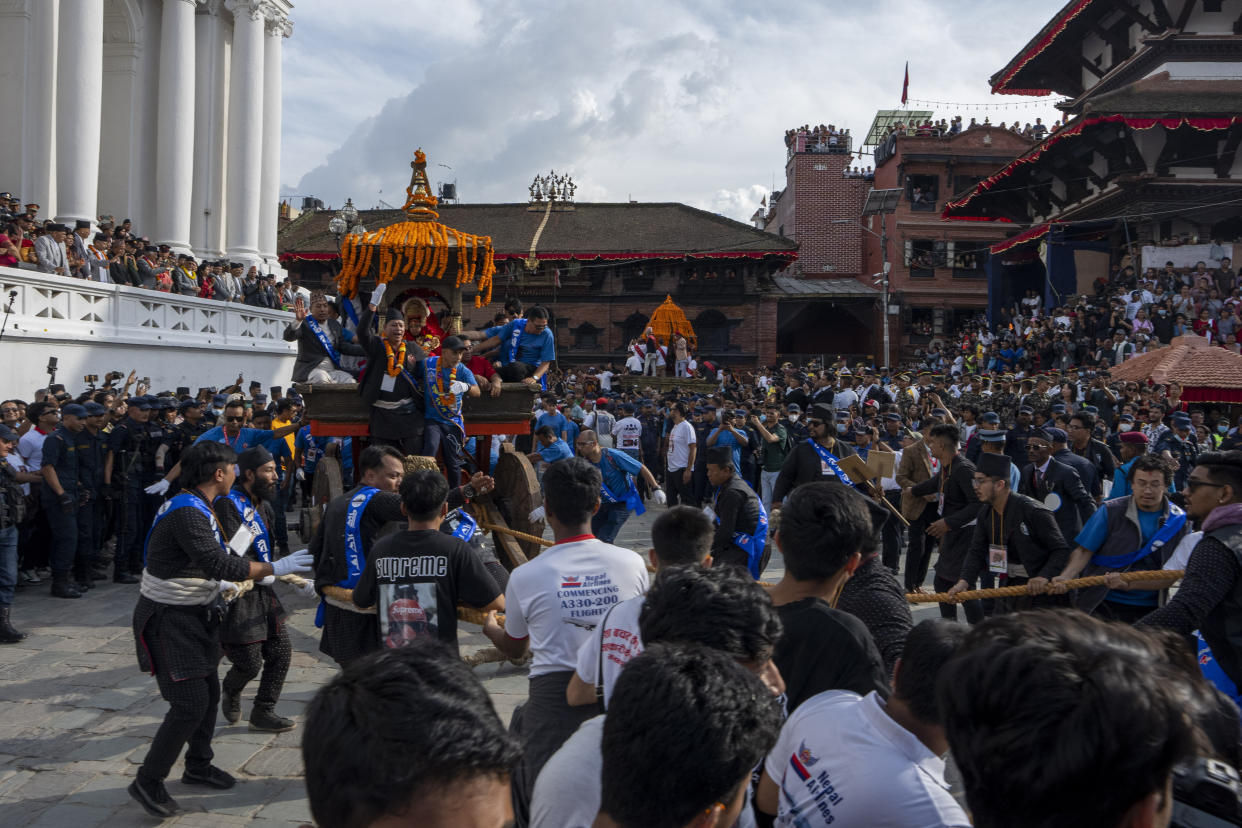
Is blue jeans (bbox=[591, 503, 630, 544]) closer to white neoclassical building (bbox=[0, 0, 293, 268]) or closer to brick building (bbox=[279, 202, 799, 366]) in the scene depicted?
white neoclassical building (bbox=[0, 0, 293, 268])

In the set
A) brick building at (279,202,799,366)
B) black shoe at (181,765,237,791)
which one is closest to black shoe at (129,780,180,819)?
black shoe at (181,765,237,791)

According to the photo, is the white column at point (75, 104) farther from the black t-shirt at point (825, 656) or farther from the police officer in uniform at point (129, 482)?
the black t-shirt at point (825, 656)

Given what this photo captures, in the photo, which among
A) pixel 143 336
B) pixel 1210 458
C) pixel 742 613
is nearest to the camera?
pixel 742 613

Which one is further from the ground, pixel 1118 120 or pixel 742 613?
pixel 1118 120

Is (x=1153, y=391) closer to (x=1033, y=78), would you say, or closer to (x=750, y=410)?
(x=750, y=410)

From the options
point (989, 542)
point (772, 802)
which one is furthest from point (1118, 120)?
point (772, 802)

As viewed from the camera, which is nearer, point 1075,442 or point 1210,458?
point 1210,458

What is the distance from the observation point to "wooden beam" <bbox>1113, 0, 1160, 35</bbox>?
28.7 m

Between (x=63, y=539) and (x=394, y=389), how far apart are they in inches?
168

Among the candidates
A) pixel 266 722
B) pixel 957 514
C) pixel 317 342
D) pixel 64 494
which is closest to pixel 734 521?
pixel 957 514

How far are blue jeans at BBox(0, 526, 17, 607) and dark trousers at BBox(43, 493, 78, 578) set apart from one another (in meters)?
1.21

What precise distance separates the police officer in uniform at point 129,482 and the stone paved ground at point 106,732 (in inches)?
60.6

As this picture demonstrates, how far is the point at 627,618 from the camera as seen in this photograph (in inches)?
125

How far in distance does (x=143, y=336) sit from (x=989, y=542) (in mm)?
16477
